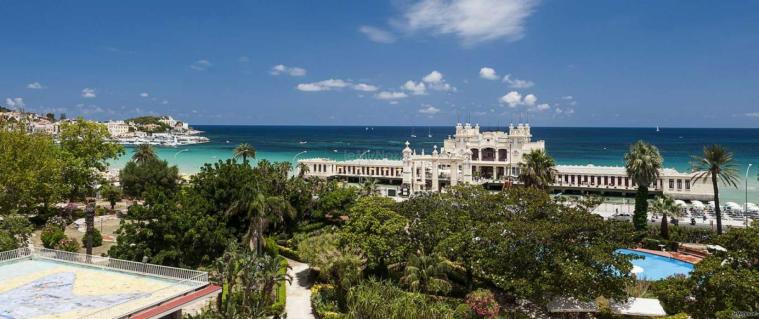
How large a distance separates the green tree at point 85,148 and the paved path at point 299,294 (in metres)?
32.5

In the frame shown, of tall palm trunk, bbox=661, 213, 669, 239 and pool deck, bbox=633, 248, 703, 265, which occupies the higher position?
tall palm trunk, bbox=661, 213, 669, 239

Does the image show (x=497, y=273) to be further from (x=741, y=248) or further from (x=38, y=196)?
(x=38, y=196)

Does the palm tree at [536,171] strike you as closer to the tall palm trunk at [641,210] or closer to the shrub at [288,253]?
the tall palm trunk at [641,210]

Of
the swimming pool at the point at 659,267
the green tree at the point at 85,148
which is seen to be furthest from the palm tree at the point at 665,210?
the green tree at the point at 85,148

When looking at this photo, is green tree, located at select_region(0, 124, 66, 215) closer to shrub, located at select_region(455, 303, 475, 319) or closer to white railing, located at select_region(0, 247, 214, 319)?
white railing, located at select_region(0, 247, 214, 319)

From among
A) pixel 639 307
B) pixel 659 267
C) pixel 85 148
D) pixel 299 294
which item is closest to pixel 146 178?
pixel 85 148

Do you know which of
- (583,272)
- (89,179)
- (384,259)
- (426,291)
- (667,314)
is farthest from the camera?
(89,179)

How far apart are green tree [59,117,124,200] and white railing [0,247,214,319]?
31.0 m

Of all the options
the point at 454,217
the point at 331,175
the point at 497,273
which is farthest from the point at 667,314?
the point at 331,175

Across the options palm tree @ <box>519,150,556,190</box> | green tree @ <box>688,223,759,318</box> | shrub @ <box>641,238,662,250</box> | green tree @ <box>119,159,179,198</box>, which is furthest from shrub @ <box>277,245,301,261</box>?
shrub @ <box>641,238,662,250</box>

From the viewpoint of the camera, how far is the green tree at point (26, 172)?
46.2 metres

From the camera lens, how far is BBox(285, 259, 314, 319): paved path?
29875 mm

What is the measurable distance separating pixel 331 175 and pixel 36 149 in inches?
1980

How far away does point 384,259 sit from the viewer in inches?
1299
